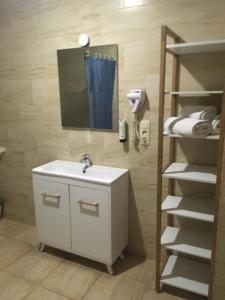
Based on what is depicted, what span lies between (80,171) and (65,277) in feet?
2.76

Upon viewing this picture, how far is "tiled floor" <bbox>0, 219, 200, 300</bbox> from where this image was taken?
1.84m

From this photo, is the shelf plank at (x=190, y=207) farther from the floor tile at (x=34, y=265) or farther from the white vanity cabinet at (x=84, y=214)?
the floor tile at (x=34, y=265)

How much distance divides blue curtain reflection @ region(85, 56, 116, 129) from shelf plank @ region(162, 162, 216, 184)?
0.66 metres

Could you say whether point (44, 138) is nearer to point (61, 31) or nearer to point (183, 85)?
point (61, 31)

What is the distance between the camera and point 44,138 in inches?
98.9

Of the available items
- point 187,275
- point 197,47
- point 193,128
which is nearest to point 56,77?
point 197,47

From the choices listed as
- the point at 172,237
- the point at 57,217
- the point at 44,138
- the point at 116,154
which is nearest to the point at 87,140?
the point at 116,154

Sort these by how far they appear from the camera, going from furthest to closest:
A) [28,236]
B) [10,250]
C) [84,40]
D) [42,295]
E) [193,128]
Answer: [28,236] → [10,250] → [84,40] → [42,295] → [193,128]

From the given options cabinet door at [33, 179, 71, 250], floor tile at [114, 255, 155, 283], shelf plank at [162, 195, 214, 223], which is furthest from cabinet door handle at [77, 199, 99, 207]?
floor tile at [114, 255, 155, 283]

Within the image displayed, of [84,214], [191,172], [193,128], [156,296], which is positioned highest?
[193,128]

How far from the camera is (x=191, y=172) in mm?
1734

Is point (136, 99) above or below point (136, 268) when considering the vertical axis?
above

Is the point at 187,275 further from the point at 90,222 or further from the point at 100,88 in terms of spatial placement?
the point at 100,88

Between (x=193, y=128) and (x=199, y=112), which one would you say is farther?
(x=199, y=112)
